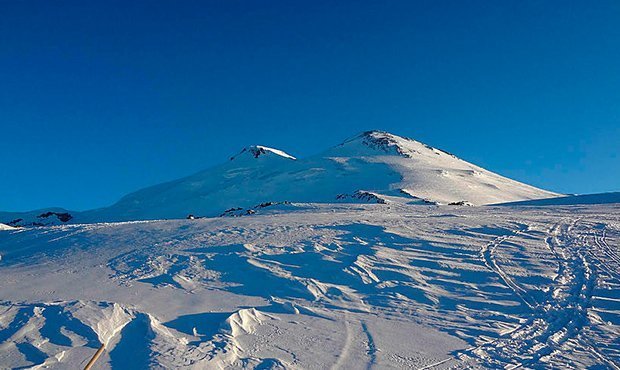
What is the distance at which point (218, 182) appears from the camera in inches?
2479

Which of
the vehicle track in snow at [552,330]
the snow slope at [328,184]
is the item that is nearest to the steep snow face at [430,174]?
the snow slope at [328,184]

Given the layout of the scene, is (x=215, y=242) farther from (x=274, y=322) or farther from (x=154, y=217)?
(x=154, y=217)

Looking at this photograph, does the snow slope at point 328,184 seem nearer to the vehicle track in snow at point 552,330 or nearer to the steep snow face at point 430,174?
the steep snow face at point 430,174

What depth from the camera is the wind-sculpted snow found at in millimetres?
7145

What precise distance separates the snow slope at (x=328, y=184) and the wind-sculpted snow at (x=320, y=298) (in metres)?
24.8

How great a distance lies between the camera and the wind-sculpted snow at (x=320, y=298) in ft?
23.4

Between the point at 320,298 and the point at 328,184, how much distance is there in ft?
137

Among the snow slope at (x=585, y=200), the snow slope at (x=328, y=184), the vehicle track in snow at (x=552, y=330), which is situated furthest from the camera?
the snow slope at (x=328, y=184)

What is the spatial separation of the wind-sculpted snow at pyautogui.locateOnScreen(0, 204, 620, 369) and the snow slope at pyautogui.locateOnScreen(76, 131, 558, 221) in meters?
24.8

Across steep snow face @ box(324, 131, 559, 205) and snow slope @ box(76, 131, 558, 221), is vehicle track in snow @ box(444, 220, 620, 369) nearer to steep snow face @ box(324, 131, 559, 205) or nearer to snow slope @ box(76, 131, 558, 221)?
snow slope @ box(76, 131, 558, 221)

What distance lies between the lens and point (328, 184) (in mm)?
51719

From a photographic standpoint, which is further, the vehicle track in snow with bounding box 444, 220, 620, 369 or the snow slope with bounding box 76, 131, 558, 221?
the snow slope with bounding box 76, 131, 558, 221

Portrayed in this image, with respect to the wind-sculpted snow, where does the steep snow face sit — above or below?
above

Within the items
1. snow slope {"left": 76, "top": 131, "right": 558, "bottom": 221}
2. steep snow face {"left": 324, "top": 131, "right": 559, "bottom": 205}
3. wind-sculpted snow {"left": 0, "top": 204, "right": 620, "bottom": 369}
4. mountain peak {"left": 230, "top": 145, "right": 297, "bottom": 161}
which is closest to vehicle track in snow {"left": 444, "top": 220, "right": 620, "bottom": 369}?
wind-sculpted snow {"left": 0, "top": 204, "right": 620, "bottom": 369}
